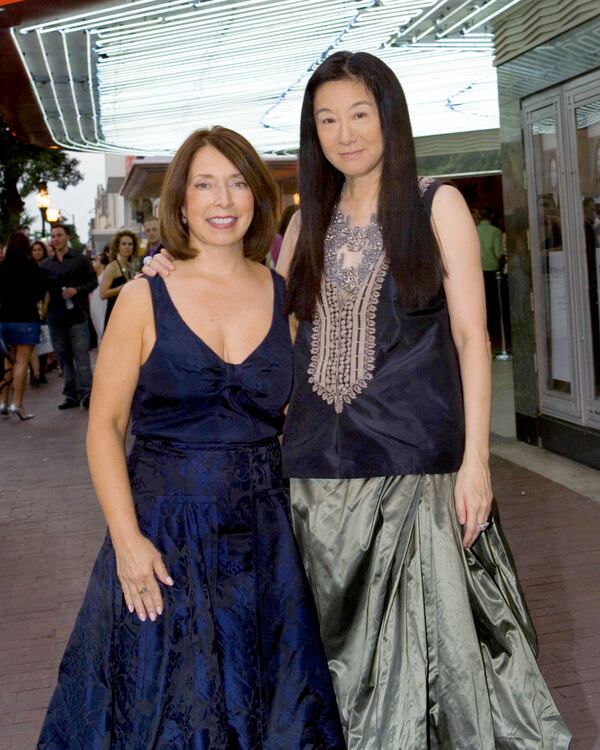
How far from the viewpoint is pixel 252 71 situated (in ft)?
28.4

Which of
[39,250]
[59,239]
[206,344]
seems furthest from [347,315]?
[39,250]

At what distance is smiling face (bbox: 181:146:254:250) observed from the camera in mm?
2557

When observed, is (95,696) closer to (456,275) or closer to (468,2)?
(456,275)

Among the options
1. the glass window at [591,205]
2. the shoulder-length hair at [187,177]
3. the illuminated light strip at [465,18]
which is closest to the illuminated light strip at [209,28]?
the illuminated light strip at [465,18]

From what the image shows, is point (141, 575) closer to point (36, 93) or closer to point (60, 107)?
point (36, 93)

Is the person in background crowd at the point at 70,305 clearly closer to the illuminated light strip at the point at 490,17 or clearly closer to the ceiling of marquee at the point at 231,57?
the ceiling of marquee at the point at 231,57

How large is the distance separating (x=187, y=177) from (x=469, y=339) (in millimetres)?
808

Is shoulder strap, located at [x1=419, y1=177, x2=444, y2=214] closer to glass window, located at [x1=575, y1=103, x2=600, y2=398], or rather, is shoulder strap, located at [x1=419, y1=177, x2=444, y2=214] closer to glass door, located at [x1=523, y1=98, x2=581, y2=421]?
glass window, located at [x1=575, y1=103, x2=600, y2=398]

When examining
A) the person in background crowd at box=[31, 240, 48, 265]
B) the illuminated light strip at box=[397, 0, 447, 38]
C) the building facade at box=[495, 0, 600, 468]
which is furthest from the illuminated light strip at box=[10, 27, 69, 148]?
the person in background crowd at box=[31, 240, 48, 265]

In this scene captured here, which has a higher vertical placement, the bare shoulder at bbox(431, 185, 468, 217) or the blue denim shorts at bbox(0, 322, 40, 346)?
the bare shoulder at bbox(431, 185, 468, 217)

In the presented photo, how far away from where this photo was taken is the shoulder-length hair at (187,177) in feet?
8.39

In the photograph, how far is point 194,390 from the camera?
2.48 metres

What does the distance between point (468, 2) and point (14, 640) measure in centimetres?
521

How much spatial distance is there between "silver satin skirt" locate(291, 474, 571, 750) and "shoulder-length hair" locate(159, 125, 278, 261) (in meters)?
0.70
